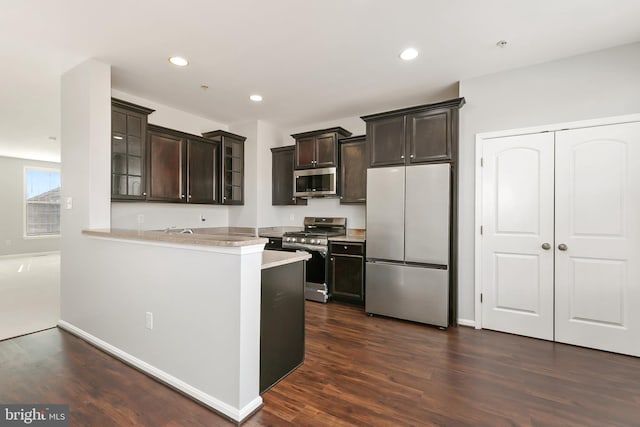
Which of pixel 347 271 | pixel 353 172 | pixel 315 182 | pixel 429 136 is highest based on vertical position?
pixel 429 136

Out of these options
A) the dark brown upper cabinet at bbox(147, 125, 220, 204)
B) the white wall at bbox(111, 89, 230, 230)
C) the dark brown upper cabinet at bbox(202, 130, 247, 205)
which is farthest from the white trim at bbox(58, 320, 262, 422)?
the dark brown upper cabinet at bbox(202, 130, 247, 205)

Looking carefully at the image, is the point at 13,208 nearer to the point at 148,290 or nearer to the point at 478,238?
the point at 148,290

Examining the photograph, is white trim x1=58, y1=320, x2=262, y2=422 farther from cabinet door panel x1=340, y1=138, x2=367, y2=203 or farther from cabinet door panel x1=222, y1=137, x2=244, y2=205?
cabinet door panel x1=340, y1=138, x2=367, y2=203

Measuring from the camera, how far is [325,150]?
4.43 meters

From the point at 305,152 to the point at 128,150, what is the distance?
2.37 meters

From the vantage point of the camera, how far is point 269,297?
1.97m

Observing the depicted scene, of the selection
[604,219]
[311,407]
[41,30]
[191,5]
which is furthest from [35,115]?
[604,219]

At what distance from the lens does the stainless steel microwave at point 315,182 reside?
172 inches

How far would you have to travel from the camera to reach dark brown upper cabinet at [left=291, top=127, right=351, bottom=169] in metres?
4.35

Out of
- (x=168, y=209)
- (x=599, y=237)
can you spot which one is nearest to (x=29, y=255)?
(x=168, y=209)

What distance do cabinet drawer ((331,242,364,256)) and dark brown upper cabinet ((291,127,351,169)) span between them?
48.4 inches

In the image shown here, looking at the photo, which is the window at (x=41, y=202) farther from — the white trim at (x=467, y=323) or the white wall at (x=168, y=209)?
the white trim at (x=467, y=323)

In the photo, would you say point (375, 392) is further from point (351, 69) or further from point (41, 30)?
point (41, 30)
